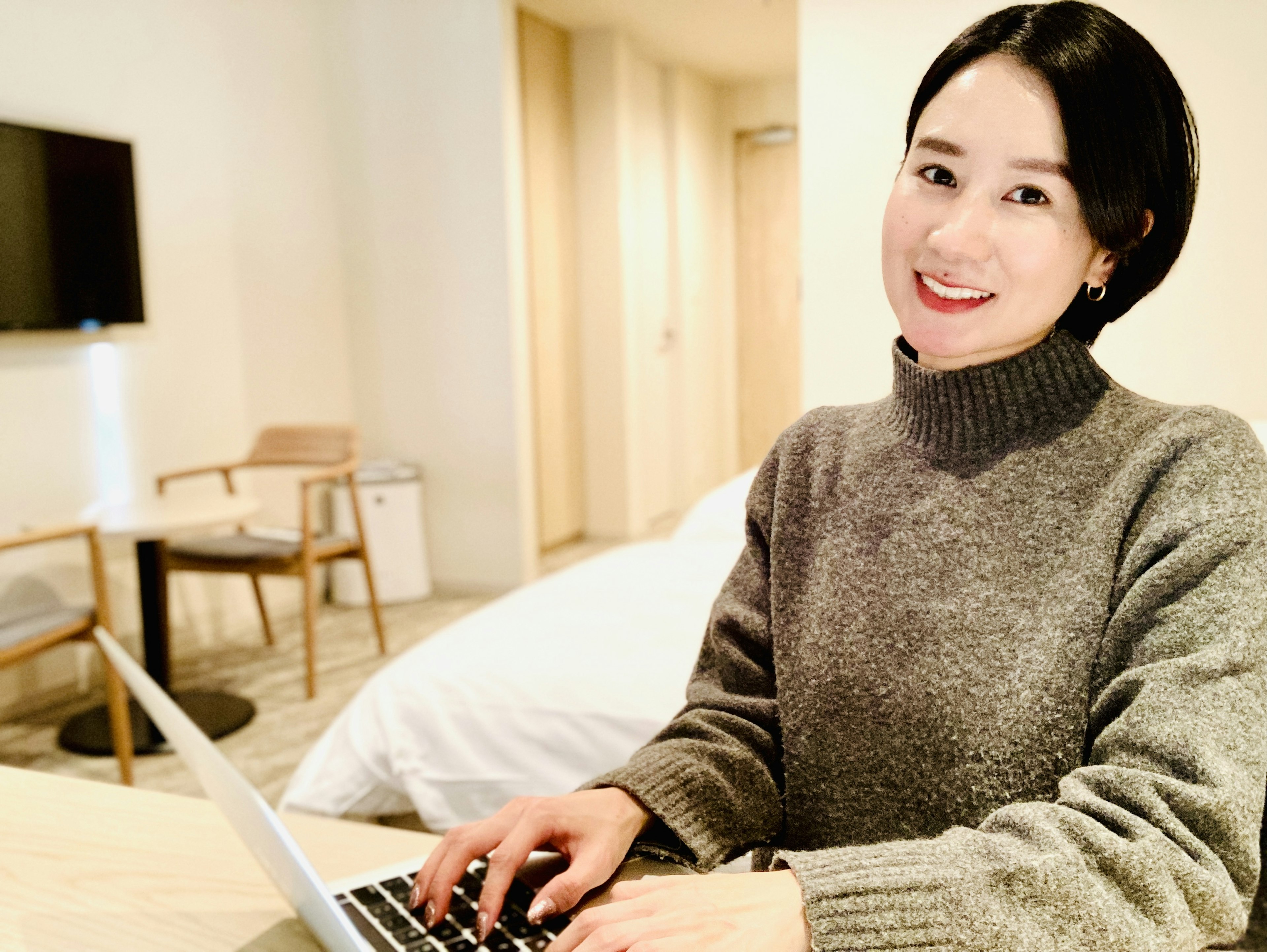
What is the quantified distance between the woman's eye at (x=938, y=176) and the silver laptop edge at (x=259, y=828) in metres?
0.58

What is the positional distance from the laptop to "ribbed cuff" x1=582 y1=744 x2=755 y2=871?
0.10 metres

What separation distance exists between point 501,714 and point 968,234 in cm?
123

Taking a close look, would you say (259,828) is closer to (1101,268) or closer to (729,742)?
(729,742)

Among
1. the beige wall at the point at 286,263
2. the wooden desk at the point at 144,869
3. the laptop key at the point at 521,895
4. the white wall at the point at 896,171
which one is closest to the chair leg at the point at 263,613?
the beige wall at the point at 286,263

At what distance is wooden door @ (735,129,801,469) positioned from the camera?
20.6 feet

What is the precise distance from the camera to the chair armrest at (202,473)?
11.1ft

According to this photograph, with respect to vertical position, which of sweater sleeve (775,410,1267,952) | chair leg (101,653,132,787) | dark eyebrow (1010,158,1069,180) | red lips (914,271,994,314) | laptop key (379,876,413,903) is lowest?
chair leg (101,653,132,787)

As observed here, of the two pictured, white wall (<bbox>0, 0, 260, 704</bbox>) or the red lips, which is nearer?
the red lips

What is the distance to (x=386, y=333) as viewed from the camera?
4457 mm

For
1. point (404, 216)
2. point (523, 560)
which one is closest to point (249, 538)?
point (523, 560)

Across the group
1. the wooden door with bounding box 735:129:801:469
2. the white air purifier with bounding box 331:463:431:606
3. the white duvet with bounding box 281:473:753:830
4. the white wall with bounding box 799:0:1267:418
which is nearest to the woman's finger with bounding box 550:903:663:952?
the white duvet with bounding box 281:473:753:830

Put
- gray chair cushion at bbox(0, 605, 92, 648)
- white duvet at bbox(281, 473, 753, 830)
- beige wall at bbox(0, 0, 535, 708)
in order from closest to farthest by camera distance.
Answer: white duvet at bbox(281, 473, 753, 830) → gray chair cushion at bbox(0, 605, 92, 648) → beige wall at bbox(0, 0, 535, 708)

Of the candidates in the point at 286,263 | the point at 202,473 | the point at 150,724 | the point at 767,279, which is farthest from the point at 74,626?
the point at 767,279

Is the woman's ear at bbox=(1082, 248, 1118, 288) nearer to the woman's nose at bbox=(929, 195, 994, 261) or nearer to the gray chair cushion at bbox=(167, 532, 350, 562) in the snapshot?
the woman's nose at bbox=(929, 195, 994, 261)
